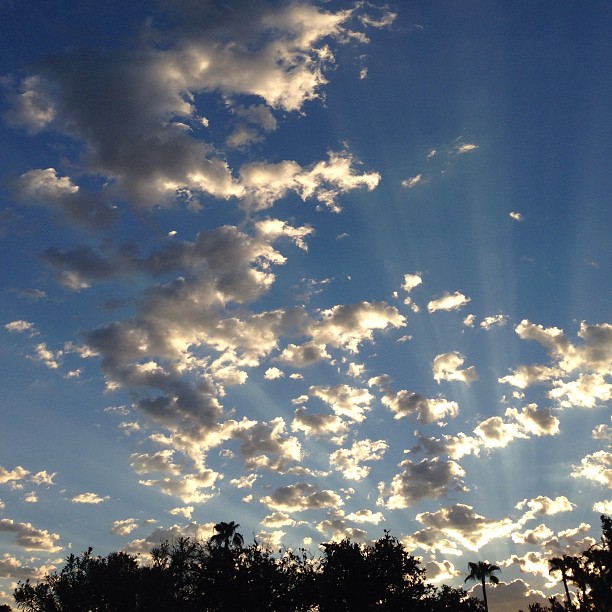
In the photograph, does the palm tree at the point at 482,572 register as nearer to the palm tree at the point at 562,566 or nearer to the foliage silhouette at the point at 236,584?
the palm tree at the point at 562,566

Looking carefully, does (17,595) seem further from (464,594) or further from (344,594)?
(464,594)

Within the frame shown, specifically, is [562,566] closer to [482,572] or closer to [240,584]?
[482,572]

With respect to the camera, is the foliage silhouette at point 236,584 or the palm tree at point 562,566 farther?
the palm tree at point 562,566

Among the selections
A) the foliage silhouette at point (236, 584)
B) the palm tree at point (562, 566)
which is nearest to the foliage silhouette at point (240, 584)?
the foliage silhouette at point (236, 584)

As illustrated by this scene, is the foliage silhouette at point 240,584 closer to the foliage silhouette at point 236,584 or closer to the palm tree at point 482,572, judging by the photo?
the foliage silhouette at point 236,584

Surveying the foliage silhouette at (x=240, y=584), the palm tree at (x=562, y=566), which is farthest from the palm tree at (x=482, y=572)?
the foliage silhouette at (x=240, y=584)

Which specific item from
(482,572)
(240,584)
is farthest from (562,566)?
(240,584)

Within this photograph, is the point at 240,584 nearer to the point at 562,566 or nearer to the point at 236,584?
the point at 236,584

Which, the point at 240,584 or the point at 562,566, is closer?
the point at 240,584

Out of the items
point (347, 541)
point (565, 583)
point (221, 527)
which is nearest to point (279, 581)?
point (347, 541)

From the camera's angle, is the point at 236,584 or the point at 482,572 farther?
Result: the point at 482,572

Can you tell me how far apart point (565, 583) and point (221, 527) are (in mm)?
52931

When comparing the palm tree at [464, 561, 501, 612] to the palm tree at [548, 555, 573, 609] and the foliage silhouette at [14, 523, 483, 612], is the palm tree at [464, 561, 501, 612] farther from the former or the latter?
the foliage silhouette at [14, 523, 483, 612]

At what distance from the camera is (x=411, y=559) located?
53188 mm
